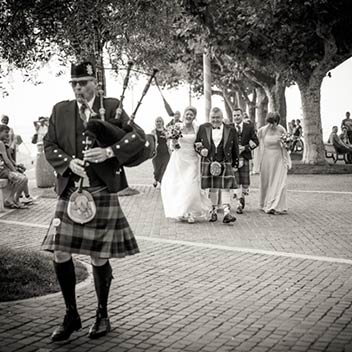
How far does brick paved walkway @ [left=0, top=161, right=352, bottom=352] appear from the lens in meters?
4.87

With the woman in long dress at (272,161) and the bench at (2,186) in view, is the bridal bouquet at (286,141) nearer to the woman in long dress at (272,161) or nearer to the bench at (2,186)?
the woman in long dress at (272,161)

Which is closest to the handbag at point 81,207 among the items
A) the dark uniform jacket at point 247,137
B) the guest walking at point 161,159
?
the dark uniform jacket at point 247,137

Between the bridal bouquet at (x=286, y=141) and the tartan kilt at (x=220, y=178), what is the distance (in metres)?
1.65

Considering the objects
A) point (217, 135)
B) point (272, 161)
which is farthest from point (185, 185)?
point (272, 161)

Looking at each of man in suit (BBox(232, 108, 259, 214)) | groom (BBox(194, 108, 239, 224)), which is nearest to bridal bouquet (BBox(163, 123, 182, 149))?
groom (BBox(194, 108, 239, 224))

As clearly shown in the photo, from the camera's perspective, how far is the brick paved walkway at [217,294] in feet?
16.0

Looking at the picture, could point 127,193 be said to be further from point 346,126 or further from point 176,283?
point 346,126

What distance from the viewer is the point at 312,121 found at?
2264 centimetres

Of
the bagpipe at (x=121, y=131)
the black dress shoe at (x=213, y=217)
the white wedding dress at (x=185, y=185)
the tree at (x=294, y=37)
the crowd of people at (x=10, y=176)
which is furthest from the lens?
the tree at (x=294, y=37)

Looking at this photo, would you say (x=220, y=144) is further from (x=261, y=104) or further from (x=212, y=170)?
(x=261, y=104)

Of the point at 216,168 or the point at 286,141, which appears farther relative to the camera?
the point at 286,141

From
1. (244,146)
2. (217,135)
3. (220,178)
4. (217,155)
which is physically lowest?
(220,178)

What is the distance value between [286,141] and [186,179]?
7.33 ft

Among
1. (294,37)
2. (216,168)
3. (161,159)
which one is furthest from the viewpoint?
(294,37)
